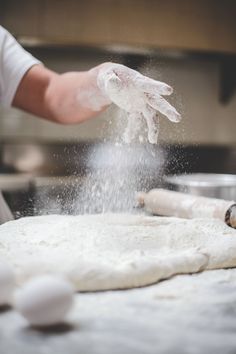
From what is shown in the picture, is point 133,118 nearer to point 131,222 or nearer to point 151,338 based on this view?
point 131,222

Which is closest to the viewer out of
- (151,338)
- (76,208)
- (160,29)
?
(151,338)

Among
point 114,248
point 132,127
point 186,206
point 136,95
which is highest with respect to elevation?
point 136,95

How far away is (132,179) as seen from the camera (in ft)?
5.15

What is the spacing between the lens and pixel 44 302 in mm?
702

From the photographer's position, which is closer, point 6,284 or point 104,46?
point 6,284

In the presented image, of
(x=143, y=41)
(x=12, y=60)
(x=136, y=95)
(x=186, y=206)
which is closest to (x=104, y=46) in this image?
(x=143, y=41)

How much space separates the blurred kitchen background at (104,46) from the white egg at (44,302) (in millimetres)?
2431

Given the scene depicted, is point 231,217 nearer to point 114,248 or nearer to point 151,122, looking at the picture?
point 151,122

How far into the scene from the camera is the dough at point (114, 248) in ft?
3.02

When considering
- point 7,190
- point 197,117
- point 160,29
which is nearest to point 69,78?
point 7,190

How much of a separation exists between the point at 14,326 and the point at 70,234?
410 mm

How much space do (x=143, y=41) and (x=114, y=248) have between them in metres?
2.64

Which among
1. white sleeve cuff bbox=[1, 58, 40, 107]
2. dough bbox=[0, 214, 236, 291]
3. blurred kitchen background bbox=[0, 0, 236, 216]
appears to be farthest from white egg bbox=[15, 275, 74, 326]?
blurred kitchen background bbox=[0, 0, 236, 216]

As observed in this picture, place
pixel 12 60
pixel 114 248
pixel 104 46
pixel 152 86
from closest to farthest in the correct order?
pixel 114 248, pixel 152 86, pixel 12 60, pixel 104 46
